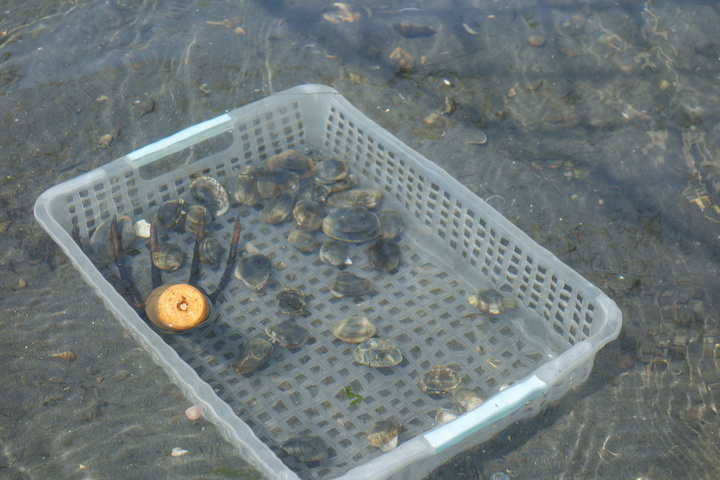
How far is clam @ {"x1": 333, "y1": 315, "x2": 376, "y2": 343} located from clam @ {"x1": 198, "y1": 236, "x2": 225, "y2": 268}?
891 mm

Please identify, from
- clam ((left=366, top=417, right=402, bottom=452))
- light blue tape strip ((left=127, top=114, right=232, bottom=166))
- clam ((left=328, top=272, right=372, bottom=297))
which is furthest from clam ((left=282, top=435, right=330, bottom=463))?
light blue tape strip ((left=127, top=114, right=232, bottom=166))

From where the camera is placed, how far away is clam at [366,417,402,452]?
3162mm

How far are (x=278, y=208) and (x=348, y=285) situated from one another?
0.73 metres

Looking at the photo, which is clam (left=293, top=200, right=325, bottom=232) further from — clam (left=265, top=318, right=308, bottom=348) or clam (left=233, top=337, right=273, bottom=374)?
clam (left=233, top=337, right=273, bottom=374)

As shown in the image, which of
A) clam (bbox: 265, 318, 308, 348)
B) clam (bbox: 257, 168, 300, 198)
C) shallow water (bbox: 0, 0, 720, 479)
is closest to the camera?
shallow water (bbox: 0, 0, 720, 479)

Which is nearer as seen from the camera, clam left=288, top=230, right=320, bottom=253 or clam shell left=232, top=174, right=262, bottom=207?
clam left=288, top=230, right=320, bottom=253

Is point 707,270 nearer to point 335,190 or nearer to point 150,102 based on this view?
point 335,190

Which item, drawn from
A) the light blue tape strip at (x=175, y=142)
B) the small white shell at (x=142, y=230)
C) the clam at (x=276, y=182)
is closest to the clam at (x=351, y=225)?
the clam at (x=276, y=182)

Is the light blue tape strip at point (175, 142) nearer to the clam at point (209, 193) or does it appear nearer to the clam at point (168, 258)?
the clam at point (209, 193)

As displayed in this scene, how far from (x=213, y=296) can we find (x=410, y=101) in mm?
2245

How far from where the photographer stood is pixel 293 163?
4.34 m

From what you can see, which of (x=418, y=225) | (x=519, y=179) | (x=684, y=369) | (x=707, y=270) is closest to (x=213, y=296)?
(x=418, y=225)

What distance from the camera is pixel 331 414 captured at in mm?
3363

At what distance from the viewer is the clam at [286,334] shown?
11.9ft
